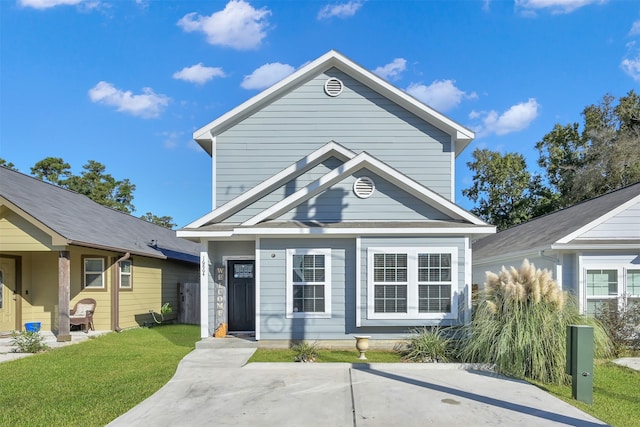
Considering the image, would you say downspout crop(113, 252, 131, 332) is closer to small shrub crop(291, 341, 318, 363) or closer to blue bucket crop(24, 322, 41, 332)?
blue bucket crop(24, 322, 41, 332)

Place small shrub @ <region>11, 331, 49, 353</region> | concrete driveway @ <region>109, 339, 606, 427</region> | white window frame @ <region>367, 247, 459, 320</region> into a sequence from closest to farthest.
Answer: concrete driveway @ <region>109, 339, 606, 427</region> < white window frame @ <region>367, 247, 459, 320</region> < small shrub @ <region>11, 331, 49, 353</region>

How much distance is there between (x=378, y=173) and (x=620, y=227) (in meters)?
6.58

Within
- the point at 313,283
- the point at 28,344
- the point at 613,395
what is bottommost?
the point at 28,344

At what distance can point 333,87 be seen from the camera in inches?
499

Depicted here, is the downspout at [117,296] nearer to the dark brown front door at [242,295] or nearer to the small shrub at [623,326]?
the dark brown front door at [242,295]

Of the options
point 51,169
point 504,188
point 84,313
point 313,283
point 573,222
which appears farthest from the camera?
point 51,169

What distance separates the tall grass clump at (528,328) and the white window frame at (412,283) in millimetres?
1554

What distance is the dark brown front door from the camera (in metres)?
11.7

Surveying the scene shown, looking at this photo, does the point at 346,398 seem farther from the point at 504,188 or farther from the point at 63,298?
the point at 504,188

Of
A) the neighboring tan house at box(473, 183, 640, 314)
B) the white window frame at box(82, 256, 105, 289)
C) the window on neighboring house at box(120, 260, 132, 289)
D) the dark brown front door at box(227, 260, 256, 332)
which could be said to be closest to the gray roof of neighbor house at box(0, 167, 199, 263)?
the window on neighboring house at box(120, 260, 132, 289)

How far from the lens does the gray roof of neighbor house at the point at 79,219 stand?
1171 cm

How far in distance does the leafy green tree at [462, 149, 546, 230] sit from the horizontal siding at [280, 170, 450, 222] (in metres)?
23.1

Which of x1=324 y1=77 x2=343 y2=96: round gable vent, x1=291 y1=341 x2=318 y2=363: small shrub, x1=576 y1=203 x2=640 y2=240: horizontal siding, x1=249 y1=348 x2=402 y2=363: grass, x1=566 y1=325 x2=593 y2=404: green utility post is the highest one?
x1=324 y1=77 x2=343 y2=96: round gable vent

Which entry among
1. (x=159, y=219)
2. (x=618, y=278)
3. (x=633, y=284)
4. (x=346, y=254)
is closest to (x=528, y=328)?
(x=346, y=254)
